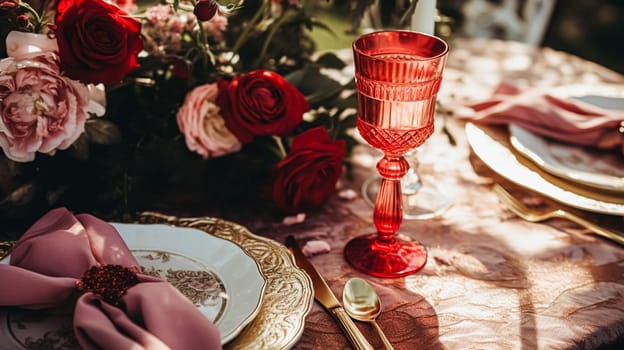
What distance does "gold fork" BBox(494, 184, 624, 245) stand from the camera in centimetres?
102

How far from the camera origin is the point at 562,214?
1065mm

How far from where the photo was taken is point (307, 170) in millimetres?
1042

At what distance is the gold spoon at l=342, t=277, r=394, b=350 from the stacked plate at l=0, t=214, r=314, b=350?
58mm

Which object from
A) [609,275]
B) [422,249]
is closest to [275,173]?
[422,249]

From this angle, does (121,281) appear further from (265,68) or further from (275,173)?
(265,68)

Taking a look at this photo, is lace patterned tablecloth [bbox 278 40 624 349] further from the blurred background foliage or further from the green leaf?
the blurred background foliage

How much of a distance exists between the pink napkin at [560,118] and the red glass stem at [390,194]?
0.44 meters

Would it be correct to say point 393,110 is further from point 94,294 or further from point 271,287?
point 94,294

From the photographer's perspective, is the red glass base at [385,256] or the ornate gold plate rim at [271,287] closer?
the ornate gold plate rim at [271,287]

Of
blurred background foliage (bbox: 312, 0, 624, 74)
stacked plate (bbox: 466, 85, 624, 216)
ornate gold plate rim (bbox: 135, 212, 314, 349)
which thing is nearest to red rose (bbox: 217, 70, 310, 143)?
ornate gold plate rim (bbox: 135, 212, 314, 349)

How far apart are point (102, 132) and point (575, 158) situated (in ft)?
2.68

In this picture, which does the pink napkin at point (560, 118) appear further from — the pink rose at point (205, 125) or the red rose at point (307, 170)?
the pink rose at point (205, 125)

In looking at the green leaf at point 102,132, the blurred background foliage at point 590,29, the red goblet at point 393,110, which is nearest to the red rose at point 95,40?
the green leaf at point 102,132

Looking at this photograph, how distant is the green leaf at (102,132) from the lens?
3.28 ft
